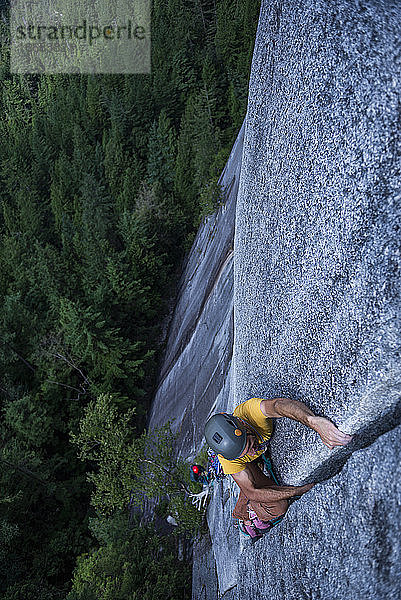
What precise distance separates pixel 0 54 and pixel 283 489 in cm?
8864

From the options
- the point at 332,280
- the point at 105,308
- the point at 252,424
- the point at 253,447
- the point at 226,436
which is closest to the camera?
the point at 332,280

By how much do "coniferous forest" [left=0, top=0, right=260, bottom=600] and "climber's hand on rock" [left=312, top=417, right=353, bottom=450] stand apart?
8939mm

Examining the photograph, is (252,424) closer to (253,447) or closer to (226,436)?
(253,447)

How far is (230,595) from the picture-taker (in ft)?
18.5

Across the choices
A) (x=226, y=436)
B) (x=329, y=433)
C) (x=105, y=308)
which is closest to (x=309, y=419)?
(x=329, y=433)

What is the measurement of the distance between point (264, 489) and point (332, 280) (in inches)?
87.4

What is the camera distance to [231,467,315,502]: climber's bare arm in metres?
3.49

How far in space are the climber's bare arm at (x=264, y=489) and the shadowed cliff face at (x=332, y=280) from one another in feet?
0.37

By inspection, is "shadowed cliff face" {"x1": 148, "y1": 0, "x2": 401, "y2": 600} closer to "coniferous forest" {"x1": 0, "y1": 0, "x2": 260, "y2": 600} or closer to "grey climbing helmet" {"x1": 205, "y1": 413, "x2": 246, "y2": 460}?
"grey climbing helmet" {"x1": 205, "y1": 413, "x2": 246, "y2": 460}

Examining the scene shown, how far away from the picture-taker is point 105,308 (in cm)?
2022

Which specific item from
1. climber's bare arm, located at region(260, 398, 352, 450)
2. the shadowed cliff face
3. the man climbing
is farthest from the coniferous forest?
climber's bare arm, located at region(260, 398, 352, 450)

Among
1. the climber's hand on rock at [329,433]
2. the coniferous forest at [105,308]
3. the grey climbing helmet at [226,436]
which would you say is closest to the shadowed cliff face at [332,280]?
the climber's hand on rock at [329,433]

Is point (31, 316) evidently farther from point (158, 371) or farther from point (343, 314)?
point (343, 314)

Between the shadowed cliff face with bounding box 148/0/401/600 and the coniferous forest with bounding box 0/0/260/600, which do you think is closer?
the shadowed cliff face with bounding box 148/0/401/600
